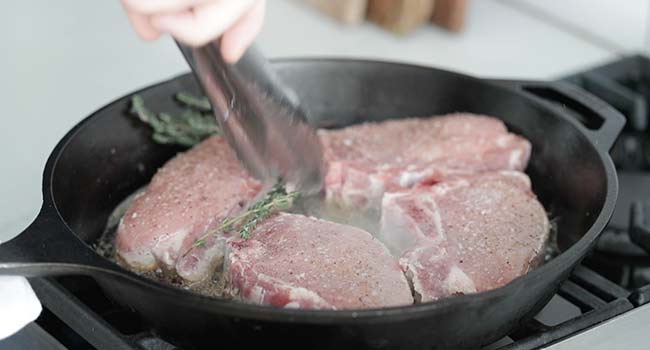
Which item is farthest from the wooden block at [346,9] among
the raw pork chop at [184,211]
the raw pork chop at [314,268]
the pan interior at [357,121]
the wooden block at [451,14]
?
the raw pork chop at [314,268]

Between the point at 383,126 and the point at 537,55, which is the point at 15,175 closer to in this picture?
the point at 383,126

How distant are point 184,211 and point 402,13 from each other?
3.08ft

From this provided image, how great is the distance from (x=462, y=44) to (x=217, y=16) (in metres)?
1.14

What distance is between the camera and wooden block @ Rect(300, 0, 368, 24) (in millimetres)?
2014

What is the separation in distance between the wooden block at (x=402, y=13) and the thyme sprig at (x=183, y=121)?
27.1 inches

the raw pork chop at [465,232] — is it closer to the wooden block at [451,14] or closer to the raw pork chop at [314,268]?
the raw pork chop at [314,268]

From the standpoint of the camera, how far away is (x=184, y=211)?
119 centimetres

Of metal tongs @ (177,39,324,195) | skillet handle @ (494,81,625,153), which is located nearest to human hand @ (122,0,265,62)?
metal tongs @ (177,39,324,195)

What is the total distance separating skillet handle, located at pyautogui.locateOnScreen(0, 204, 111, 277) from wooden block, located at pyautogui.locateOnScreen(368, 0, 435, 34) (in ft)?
3.81

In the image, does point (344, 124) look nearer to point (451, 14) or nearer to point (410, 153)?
point (410, 153)

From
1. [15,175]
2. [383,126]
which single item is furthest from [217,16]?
[15,175]

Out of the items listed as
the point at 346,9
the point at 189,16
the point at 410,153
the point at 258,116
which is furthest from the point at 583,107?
the point at 346,9

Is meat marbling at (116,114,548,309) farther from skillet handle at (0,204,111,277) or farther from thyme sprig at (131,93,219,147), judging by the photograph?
skillet handle at (0,204,111,277)

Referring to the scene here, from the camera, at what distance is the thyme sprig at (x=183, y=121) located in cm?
133
